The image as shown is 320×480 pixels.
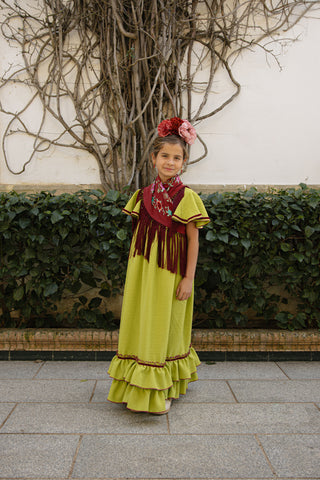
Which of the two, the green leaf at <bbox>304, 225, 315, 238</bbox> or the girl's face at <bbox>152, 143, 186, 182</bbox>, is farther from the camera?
the green leaf at <bbox>304, 225, 315, 238</bbox>

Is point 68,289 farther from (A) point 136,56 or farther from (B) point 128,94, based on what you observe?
(A) point 136,56

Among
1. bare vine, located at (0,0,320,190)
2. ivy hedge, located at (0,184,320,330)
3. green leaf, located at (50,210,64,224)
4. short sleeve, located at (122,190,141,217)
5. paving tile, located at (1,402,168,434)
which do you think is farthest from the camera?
bare vine, located at (0,0,320,190)

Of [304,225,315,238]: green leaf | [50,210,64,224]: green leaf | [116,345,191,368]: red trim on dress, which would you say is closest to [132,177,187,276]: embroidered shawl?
[116,345,191,368]: red trim on dress

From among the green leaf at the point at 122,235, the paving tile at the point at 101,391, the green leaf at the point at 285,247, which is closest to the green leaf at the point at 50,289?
the green leaf at the point at 122,235

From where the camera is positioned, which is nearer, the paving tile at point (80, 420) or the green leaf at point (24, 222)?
the paving tile at point (80, 420)

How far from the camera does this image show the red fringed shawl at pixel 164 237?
2453 mm

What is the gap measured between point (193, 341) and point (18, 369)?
1404 millimetres

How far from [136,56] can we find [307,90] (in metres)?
1.68

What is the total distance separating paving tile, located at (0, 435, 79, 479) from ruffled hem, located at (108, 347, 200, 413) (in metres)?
0.39

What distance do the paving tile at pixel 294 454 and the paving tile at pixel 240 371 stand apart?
0.87 meters

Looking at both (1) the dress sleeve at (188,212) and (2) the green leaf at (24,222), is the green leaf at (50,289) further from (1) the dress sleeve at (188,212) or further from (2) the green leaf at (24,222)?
(1) the dress sleeve at (188,212)

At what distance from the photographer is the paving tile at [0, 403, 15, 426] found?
2429mm

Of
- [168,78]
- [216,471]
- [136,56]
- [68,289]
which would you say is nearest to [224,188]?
[168,78]

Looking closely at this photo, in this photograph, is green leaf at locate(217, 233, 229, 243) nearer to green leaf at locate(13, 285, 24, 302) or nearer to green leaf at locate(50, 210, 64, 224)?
green leaf at locate(50, 210, 64, 224)
